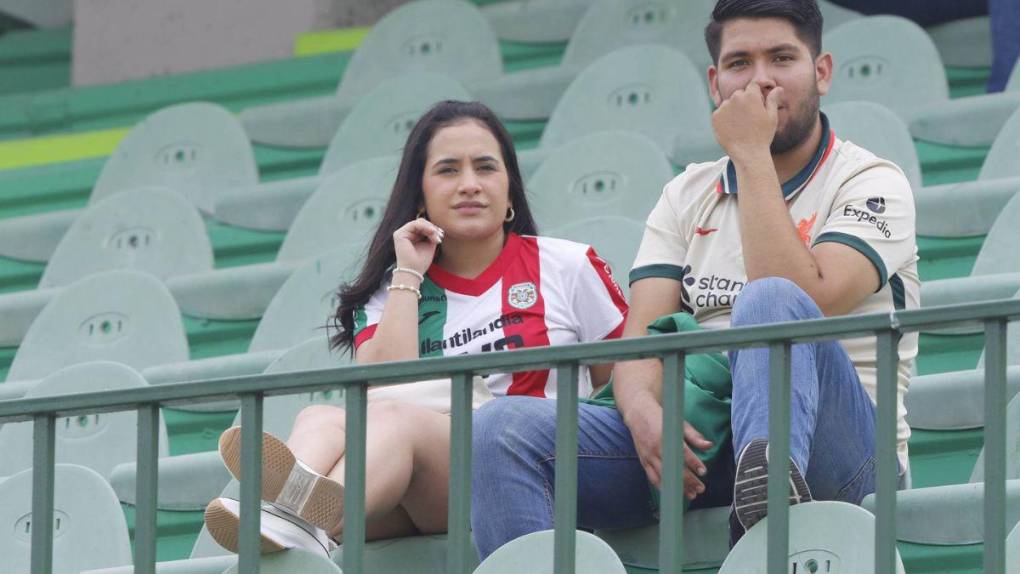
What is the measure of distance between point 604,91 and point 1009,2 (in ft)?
3.37

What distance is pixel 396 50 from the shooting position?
6.53 metres

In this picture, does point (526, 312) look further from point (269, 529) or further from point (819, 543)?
point (819, 543)

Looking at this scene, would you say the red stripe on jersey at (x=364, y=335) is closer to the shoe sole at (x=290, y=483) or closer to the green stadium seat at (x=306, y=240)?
the shoe sole at (x=290, y=483)

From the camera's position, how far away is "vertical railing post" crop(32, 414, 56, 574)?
10.3 feet

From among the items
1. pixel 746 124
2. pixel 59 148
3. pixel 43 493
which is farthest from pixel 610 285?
pixel 59 148

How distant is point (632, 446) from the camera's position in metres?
Result: 3.26

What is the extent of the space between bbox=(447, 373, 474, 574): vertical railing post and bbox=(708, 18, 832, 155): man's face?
771 mm

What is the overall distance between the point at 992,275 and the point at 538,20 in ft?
10.9

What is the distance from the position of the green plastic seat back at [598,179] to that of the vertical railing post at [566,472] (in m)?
1.71

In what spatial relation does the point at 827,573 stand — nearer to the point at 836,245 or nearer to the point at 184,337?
the point at 836,245

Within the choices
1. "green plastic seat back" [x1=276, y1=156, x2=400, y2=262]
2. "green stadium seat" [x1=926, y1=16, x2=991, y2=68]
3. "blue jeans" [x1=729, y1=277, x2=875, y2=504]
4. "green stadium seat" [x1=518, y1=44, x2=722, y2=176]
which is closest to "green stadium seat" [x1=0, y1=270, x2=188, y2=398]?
"green plastic seat back" [x1=276, y1=156, x2=400, y2=262]

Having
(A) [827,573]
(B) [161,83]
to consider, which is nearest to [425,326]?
(A) [827,573]

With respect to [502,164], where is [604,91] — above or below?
above

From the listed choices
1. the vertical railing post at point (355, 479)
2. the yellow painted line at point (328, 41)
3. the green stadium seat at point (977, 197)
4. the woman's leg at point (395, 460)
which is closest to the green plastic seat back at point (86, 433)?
the woman's leg at point (395, 460)
